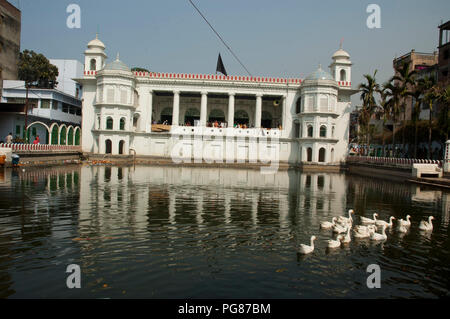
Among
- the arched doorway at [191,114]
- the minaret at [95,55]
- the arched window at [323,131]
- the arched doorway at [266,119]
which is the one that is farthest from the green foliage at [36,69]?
the arched window at [323,131]

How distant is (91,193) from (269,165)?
29.8m

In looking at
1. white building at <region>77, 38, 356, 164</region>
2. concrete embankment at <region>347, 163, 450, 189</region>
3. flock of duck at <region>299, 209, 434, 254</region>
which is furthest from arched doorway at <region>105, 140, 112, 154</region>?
flock of duck at <region>299, 209, 434, 254</region>

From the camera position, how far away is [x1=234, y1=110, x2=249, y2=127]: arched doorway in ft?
175

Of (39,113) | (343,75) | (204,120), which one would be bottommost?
(204,120)

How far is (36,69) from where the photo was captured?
54.4 meters

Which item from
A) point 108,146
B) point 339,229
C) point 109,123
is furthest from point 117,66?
point 339,229

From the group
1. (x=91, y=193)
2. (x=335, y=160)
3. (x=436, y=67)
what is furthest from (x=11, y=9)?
(x=436, y=67)

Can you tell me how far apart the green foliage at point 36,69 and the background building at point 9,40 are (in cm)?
294

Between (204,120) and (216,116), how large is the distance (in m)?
6.78

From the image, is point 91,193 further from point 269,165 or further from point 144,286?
point 269,165

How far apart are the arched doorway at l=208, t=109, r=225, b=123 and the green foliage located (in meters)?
24.0

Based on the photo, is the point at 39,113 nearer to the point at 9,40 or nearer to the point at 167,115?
the point at 9,40

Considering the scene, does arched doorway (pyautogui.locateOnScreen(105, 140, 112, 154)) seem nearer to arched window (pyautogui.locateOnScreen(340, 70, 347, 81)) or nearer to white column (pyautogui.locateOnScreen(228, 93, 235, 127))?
white column (pyautogui.locateOnScreen(228, 93, 235, 127))

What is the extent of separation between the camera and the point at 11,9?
4881cm
